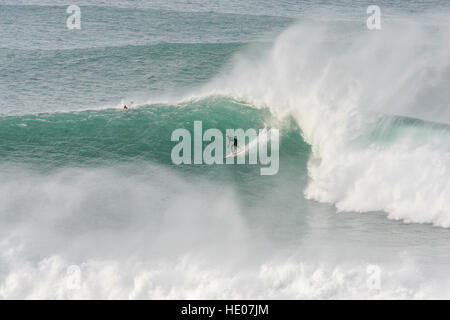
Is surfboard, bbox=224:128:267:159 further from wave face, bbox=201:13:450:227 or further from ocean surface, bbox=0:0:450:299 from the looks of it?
wave face, bbox=201:13:450:227

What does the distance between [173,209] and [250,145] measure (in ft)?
17.3

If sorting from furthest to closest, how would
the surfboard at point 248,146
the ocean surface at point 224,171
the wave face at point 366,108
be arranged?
the surfboard at point 248,146 < the wave face at point 366,108 < the ocean surface at point 224,171

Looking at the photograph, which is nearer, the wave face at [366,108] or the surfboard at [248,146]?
the wave face at [366,108]

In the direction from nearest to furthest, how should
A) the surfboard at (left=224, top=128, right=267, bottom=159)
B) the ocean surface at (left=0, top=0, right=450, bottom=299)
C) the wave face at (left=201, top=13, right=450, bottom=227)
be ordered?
the ocean surface at (left=0, top=0, right=450, bottom=299) < the wave face at (left=201, top=13, right=450, bottom=227) < the surfboard at (left=224, top=128, right=267, bottom=159)

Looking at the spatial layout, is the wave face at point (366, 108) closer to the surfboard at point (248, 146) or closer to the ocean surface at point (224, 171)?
the ocean surface at point (224, 171)

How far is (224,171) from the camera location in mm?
20109

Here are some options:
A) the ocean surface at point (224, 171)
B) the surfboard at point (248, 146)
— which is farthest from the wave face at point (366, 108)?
the surfboard at point (248, 146)

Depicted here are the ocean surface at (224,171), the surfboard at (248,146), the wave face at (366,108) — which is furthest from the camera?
the surfboard at (248,146)

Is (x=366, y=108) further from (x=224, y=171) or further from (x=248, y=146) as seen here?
(x=224, y=171)

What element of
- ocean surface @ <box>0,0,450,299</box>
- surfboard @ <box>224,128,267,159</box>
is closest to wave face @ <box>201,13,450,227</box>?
ocean surface @ <box>0,0,450,299</box>

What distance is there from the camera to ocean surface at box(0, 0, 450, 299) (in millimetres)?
15453

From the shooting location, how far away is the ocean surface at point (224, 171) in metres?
15.5

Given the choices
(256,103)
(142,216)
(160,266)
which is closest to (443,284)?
(160,266)

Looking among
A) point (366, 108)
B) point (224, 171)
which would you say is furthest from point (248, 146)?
point (366, 108)
